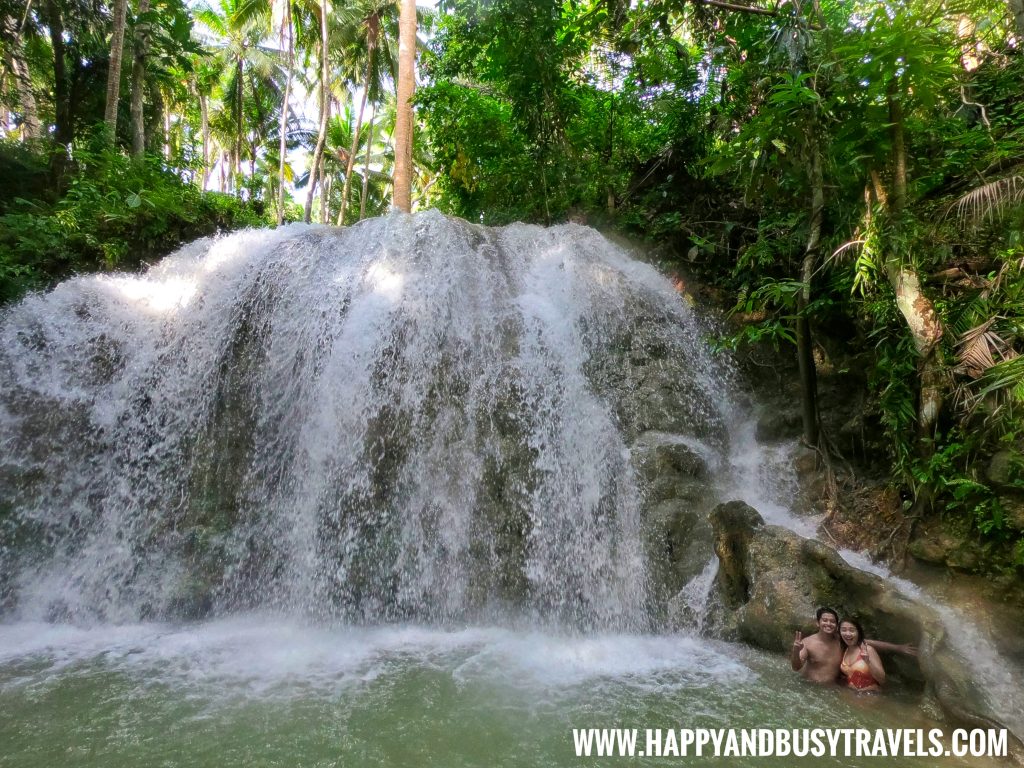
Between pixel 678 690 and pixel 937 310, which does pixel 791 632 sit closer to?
pixel 678 690

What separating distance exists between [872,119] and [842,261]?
147 cm

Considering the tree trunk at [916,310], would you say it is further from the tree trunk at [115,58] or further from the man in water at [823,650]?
the tree trunk at [115,58]

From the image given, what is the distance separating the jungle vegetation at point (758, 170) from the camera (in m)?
4.88

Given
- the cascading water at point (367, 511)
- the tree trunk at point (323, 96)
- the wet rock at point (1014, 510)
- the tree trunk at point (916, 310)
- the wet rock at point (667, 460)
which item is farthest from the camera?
the tree trunk at point (323, 96)

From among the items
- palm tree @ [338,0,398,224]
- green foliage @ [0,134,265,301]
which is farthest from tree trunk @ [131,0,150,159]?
palm tree @ [338,0,398,224]

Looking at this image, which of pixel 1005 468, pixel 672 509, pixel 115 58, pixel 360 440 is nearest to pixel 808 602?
pixel 672 509

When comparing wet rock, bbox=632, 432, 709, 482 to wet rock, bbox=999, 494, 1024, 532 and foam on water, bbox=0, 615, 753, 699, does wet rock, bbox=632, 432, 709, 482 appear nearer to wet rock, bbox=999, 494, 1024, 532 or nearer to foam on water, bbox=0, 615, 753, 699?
foam on water, bbox=0, 615, 753, 699

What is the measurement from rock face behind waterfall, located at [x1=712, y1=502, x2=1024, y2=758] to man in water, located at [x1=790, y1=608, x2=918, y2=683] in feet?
0.58

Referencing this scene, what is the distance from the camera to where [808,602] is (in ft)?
16.0

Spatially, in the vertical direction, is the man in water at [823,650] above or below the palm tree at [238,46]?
below

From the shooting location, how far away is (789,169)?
5.98 meters

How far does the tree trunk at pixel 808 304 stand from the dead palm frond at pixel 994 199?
1.30 metres

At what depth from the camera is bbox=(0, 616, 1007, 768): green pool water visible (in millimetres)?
3396

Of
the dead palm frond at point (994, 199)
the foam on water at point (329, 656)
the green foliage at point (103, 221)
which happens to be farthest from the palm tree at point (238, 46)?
the dead palm frond at point (994, 199)
